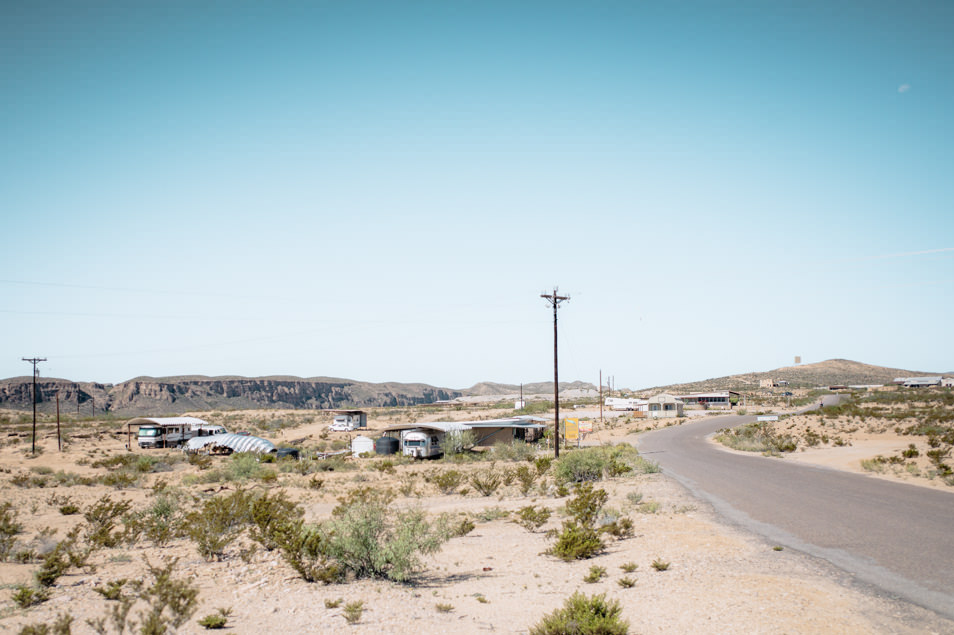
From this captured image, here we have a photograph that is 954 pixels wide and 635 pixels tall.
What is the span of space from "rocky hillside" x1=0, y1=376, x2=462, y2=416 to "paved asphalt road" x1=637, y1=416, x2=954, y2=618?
355 ft

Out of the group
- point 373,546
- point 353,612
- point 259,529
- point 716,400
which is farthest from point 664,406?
point 353,612

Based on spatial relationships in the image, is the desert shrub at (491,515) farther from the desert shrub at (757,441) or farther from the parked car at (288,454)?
the desert shrub at (757,441)

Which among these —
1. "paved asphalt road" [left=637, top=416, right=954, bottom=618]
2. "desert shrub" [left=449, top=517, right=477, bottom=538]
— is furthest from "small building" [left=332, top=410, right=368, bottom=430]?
"desert shrub" [left=449, top=517, right=477, bottom=538]

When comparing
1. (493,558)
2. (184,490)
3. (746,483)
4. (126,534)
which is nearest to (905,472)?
(746,483)

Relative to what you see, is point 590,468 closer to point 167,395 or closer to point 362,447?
point 362,447

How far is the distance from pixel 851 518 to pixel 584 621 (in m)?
12.6

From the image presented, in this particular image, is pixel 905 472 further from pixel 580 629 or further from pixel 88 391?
pixel 88 391

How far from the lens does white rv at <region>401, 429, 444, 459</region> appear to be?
4034 cm

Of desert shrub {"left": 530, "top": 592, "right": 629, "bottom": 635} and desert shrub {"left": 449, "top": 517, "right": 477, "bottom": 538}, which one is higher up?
desert shrub {"left": 530, "top": 592, "right": 629, "bottom": 635}

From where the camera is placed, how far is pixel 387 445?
4303 centimetres

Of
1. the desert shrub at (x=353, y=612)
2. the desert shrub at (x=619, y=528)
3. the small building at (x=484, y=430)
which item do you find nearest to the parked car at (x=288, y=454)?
the small building at (x=484, y=430)

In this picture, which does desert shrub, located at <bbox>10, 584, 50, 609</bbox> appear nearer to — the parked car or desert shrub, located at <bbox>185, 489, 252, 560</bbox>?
desert shrub, located at <bbox>185, 489, 252, 560</bbox>

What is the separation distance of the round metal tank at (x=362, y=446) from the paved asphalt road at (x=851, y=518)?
2283 centimetres

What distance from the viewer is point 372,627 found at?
8016 mm
